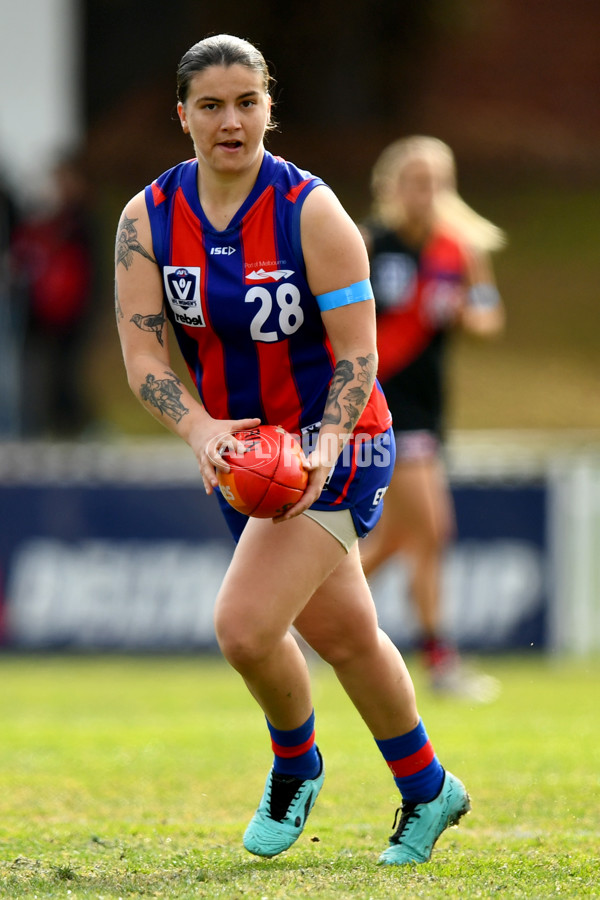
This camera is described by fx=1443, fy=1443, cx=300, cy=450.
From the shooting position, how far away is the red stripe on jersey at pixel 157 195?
4104 millimetres

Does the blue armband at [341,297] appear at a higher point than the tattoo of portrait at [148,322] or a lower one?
higher

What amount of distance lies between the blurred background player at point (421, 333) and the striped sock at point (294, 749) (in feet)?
12.1

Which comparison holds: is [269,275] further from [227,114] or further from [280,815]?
[280,815]

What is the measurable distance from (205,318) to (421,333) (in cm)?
425

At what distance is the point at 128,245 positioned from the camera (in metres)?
4.07

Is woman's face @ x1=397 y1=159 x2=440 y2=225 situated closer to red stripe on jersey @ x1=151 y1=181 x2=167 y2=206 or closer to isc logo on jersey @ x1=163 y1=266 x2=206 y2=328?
red stripe on jersey @ x1=151 y1=181 x2=167 y2=206

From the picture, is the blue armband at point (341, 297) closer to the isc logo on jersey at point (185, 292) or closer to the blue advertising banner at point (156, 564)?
the isc logo on jersey at point (185, 292)

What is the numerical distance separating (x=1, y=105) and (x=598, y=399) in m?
7.77

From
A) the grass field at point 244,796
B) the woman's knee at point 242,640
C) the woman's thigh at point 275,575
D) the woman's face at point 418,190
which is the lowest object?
the grass field at point 244,796

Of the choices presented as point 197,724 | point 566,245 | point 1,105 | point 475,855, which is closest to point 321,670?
point 197,724

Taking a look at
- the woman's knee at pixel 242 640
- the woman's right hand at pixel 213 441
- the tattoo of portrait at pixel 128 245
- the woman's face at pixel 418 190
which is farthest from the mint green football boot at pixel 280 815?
the woman's face at pixel 418 190

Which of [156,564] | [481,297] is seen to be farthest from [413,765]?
[156,564]

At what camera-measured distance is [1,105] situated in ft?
49.8

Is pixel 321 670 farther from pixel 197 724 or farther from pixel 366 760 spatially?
pixel 366 760
